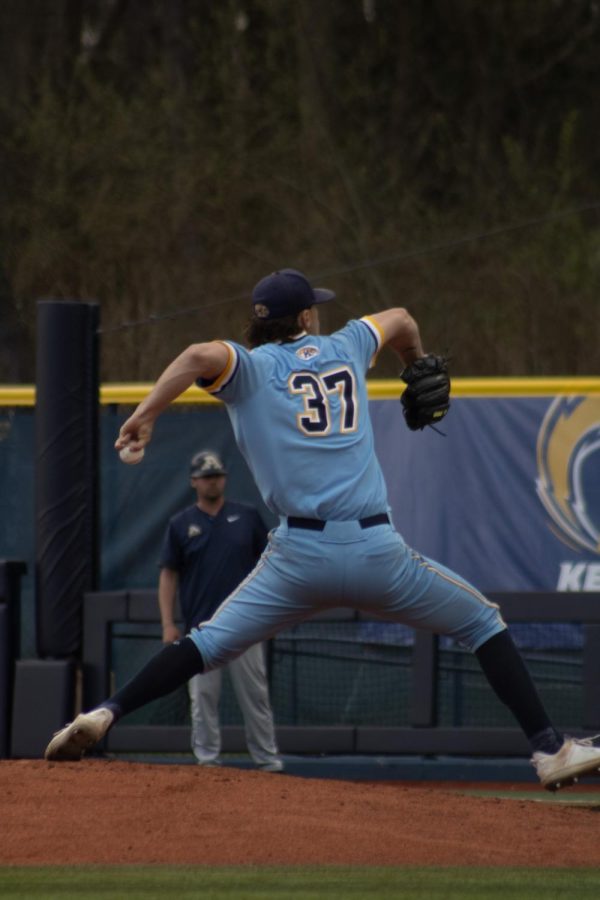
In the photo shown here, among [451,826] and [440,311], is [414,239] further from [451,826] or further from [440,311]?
[451,826]

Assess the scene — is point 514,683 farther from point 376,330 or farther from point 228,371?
point 228,371

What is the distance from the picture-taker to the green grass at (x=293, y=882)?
459 centimetres

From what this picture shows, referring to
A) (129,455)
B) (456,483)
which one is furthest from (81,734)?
(456,483)

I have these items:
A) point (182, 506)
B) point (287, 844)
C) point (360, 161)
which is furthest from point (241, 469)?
point (360, 161)

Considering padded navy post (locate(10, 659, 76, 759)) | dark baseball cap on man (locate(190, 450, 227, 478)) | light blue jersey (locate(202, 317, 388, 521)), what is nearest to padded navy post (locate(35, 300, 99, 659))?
padded navy post (locate(10, 659, 76, 759))

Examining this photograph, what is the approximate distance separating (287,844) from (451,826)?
2.27ft

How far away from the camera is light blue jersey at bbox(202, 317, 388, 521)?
5.60 meters

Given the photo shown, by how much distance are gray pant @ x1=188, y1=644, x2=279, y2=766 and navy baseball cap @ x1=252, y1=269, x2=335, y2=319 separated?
11.0 ft

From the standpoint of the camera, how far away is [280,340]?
5.91 m

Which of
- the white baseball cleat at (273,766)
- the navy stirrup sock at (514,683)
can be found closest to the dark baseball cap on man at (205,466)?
the white baseball cleat at (273,766)

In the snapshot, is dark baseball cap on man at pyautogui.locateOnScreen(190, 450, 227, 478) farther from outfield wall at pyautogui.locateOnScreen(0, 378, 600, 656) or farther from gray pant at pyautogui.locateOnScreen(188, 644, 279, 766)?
gray pant at pyautogui.locateOnScreen(188, 644, 279, 766)

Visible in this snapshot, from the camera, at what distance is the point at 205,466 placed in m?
9.16

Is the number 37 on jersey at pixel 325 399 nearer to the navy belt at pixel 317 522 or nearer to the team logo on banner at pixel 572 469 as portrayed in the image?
the navy belt at pixel 317 522

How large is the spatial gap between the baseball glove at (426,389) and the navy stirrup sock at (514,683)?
0.89 metres
